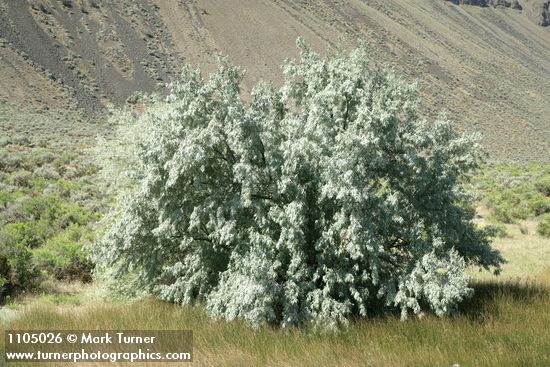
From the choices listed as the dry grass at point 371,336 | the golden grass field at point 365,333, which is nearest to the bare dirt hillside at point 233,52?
the golden grass field at point 365,333

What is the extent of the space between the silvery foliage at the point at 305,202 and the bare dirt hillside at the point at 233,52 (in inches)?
1626

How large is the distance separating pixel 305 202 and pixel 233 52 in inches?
3215

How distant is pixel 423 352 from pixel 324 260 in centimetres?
220

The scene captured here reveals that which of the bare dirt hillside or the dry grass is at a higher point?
the dry grass

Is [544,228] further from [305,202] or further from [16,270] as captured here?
[16,270]

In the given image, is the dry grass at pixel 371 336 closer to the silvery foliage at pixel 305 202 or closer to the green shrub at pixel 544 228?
the silvery foliage at pixel 305 202

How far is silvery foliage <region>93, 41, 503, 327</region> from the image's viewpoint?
7301 millimetres

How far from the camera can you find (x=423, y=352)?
622 centimetres

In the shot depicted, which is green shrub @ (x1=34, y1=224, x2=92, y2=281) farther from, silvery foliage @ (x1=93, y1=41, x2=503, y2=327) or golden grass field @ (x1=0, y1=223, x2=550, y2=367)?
silvery foliage @ (x1=93, y1=41, x2=503, y2=327)

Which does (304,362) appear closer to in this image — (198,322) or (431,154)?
(198,322)

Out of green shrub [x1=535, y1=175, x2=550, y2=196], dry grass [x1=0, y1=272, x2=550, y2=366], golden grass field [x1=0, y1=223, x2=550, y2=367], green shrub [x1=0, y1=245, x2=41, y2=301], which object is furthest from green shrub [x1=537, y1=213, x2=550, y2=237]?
green shrub [x1=0, y1=245, x2=41, y2=301]

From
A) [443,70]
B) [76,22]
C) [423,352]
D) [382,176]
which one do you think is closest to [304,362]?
[423,352]

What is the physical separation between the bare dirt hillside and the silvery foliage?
41.3 meters

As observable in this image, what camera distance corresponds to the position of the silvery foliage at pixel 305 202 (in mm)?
7301
